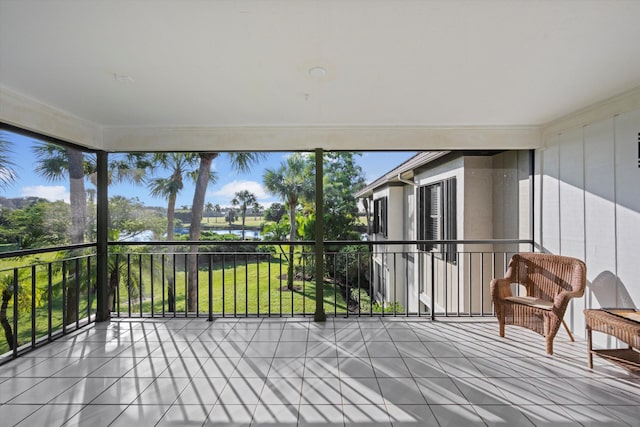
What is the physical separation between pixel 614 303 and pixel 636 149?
142 centimetres

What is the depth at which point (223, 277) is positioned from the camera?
13.3 feet

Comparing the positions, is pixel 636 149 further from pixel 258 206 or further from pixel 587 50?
pixel 258 206

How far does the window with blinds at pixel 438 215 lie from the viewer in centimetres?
421

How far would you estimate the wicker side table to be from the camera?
227 centimetres

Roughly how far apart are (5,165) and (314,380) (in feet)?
11.4

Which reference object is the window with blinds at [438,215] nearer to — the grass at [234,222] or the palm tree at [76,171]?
the grass at [234,222]

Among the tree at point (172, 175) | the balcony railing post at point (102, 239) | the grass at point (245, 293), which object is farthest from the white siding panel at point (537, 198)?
the balcony railing post at point (102, 239)

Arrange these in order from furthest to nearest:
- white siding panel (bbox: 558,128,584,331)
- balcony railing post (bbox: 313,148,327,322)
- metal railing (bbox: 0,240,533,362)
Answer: metal railing (bbox: 0,240,533,362) < balcony railing post (bbox: 313,148,327,322) < white siding panel (bbox: 558,128,584,331)

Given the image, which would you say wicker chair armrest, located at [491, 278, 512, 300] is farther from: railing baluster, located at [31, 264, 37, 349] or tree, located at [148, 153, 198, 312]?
railing baluster, located at [31, 264, 37, 349]

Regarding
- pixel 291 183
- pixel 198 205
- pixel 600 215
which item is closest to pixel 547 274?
pixel 600 215

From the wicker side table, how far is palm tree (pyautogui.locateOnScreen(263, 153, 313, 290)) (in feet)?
10.3

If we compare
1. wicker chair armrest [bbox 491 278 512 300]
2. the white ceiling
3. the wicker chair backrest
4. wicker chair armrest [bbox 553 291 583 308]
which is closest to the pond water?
the white ceiling

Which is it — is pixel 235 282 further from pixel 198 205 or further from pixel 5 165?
pixel 5 165

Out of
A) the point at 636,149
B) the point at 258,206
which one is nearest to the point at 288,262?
the point at 258,206
